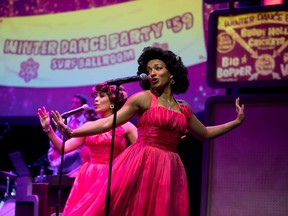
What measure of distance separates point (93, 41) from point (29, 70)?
94cm

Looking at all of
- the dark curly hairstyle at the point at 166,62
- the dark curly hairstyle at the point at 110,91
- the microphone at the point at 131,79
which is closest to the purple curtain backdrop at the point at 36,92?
the dark curly hairstyle at the point at 110,91

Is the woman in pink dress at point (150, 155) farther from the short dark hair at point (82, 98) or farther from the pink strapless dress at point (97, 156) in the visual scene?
the short dark hair at point (82, 98)

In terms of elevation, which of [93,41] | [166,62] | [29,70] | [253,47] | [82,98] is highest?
[93,41]

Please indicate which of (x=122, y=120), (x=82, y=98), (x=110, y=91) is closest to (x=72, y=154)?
(x=82, y=98)

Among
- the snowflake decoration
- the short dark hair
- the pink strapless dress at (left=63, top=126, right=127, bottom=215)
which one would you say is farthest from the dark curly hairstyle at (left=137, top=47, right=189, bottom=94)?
the snowflake decoration

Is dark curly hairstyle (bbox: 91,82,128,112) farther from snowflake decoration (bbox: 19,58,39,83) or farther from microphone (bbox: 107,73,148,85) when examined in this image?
snowflake decoration (bbox: 19,58,39,83)

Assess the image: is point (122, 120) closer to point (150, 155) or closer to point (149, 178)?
point (150, 155)

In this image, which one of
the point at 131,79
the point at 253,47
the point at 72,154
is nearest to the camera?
the point at 131,79

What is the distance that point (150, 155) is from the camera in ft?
12.7

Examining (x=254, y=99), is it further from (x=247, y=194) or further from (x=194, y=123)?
(x=194, y=123)

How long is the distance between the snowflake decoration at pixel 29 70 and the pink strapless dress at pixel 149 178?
3.37m

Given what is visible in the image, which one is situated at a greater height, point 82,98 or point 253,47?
point 253,47

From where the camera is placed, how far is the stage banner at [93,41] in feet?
20.9

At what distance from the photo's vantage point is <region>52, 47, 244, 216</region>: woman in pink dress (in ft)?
12.4
